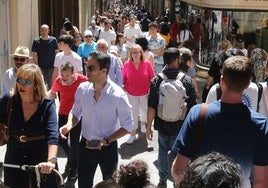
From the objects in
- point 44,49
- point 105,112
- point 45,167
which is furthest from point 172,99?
point 44,49

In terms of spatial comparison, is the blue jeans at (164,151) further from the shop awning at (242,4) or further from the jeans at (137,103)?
the shop awning at (242,4)

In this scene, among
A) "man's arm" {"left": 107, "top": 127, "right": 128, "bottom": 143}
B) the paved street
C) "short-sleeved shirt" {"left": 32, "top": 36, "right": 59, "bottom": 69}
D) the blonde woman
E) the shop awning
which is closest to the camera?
"man's arm" {"left": 107, "top": 127, "right": 128, "bottom": 143}

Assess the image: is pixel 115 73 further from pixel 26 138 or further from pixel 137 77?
pixel 26 138

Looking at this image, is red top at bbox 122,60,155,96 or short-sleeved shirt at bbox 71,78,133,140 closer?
short-sleeved shirt at bbox 71,78,133,140

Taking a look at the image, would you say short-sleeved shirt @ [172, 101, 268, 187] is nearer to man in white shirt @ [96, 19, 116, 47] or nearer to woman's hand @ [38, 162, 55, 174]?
woman's hand @ [38, 162, 55, 174]

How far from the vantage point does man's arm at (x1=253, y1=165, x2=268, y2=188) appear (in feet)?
10.6

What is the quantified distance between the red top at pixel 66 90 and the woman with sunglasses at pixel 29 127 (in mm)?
2053

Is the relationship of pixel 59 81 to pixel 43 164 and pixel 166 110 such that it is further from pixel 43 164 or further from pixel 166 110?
pixel 43 164

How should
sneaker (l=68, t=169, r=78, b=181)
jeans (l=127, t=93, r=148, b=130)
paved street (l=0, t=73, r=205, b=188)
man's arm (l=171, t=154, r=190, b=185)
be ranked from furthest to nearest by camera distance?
jeans (l=127, t=93, r=148, b=130) → paved street (l=0, t=73, r=205, b=188) → sneaker (l=68, t=169, r=78, b=181) → man's arm (l=171, t=154, r=190, b=185)

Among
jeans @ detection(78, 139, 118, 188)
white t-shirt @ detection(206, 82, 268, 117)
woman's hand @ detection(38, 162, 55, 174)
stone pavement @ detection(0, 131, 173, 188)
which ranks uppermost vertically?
white t-shirt @ detection(206, 82, 268, 117)

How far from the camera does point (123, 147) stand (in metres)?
8.13

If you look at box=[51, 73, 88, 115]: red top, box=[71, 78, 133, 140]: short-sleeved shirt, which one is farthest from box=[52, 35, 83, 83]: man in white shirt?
box=[71, 78, 133, 140]: short-sleeved shirt

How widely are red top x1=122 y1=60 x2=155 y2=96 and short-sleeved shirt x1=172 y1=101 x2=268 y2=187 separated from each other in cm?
477

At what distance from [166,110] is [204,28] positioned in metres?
10.7
